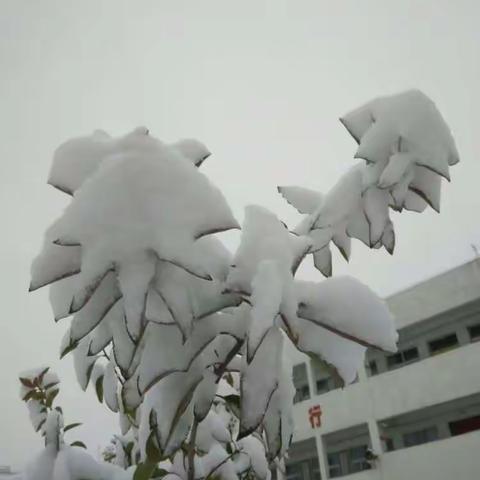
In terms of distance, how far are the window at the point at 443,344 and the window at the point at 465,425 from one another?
88.8 inches

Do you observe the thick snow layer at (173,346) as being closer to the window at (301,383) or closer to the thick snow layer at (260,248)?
the thick snow layer at (260,248)

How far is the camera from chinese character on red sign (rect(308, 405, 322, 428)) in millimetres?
19328

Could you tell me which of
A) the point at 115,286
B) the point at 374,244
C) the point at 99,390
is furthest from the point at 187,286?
the point at 99,390

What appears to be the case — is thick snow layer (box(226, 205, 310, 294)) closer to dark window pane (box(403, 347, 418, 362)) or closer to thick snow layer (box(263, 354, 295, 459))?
thick snow layer (box(263, 354, 295, 459))

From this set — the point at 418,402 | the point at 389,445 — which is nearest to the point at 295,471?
the point at 389,445

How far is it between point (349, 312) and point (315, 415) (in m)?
20.1

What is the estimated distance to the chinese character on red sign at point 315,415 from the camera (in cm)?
1933

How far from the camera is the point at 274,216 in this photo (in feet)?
2.62

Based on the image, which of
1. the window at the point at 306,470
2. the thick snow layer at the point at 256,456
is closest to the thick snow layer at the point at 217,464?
the thick snow layer at the point at 256,456

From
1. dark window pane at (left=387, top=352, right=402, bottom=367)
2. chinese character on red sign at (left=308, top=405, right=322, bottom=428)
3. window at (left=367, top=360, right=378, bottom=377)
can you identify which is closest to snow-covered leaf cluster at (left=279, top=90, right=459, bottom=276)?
dark window pane at (left=387, top=352, right=402, bottom=367)

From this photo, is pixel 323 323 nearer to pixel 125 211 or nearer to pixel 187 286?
pixel 187 286

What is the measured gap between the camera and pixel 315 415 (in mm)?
19500

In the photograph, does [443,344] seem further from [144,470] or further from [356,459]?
[144,470]

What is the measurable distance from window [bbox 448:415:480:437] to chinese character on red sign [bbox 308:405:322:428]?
4.69m
